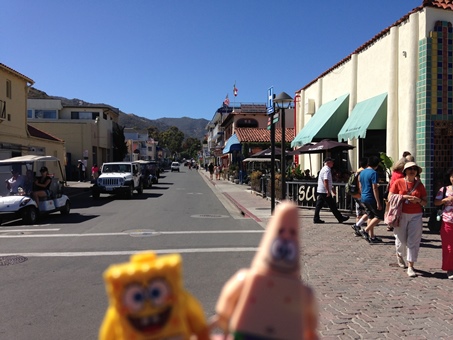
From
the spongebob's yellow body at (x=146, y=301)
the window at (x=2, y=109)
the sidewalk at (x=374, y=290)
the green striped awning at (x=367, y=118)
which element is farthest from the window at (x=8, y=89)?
the spongebob's yellow body at (x=146, y=301)

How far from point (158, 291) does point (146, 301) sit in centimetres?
6

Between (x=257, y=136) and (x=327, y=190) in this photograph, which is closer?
(x=327, y=190)

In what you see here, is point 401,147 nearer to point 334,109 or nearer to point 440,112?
point 440,112

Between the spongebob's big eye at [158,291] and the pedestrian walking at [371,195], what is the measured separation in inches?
318

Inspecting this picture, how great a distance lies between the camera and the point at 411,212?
6.81 metres

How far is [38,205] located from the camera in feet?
45.8

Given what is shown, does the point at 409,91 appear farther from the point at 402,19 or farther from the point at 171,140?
the point at 171,140

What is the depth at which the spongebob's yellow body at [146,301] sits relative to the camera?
1.59 m

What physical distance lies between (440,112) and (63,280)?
10700 millimetres

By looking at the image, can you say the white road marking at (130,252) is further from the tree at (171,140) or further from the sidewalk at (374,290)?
the tree at (171,140)

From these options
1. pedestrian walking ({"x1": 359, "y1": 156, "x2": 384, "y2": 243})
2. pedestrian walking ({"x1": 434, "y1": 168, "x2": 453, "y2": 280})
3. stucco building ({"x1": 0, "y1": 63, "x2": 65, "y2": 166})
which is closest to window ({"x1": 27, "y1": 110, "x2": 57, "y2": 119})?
stucco building ({"x1": 0, "y1": 63, "x2": 65, "y2": 166})

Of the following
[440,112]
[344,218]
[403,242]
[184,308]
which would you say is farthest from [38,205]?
[184,308]

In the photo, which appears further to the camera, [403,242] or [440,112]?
[440,112]

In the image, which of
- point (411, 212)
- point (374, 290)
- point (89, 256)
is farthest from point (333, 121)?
point (374, 290)
